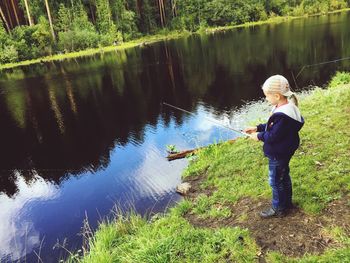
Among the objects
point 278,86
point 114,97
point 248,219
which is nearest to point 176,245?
point 248,219

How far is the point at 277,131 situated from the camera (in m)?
4.77

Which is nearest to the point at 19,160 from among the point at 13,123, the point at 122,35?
the point at 13,123

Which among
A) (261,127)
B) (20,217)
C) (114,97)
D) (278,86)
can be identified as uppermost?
(278,86)

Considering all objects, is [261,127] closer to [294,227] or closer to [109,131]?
[294,227]

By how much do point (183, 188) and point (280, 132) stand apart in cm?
454

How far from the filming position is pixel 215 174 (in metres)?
8.80

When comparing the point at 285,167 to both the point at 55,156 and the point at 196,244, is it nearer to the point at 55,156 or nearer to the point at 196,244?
the point at 196,244

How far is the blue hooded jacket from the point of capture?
15.4 ft

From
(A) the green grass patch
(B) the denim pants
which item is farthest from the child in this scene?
(A) the green grass patch

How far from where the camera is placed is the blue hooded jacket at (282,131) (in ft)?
15.4

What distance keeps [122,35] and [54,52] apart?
1656 centimetres

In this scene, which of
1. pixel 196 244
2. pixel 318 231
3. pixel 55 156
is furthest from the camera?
pixel 55 156

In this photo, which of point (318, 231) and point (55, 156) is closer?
point (318, 231)

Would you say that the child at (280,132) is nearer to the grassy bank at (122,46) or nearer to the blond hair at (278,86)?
the blond hair at (278,86)
